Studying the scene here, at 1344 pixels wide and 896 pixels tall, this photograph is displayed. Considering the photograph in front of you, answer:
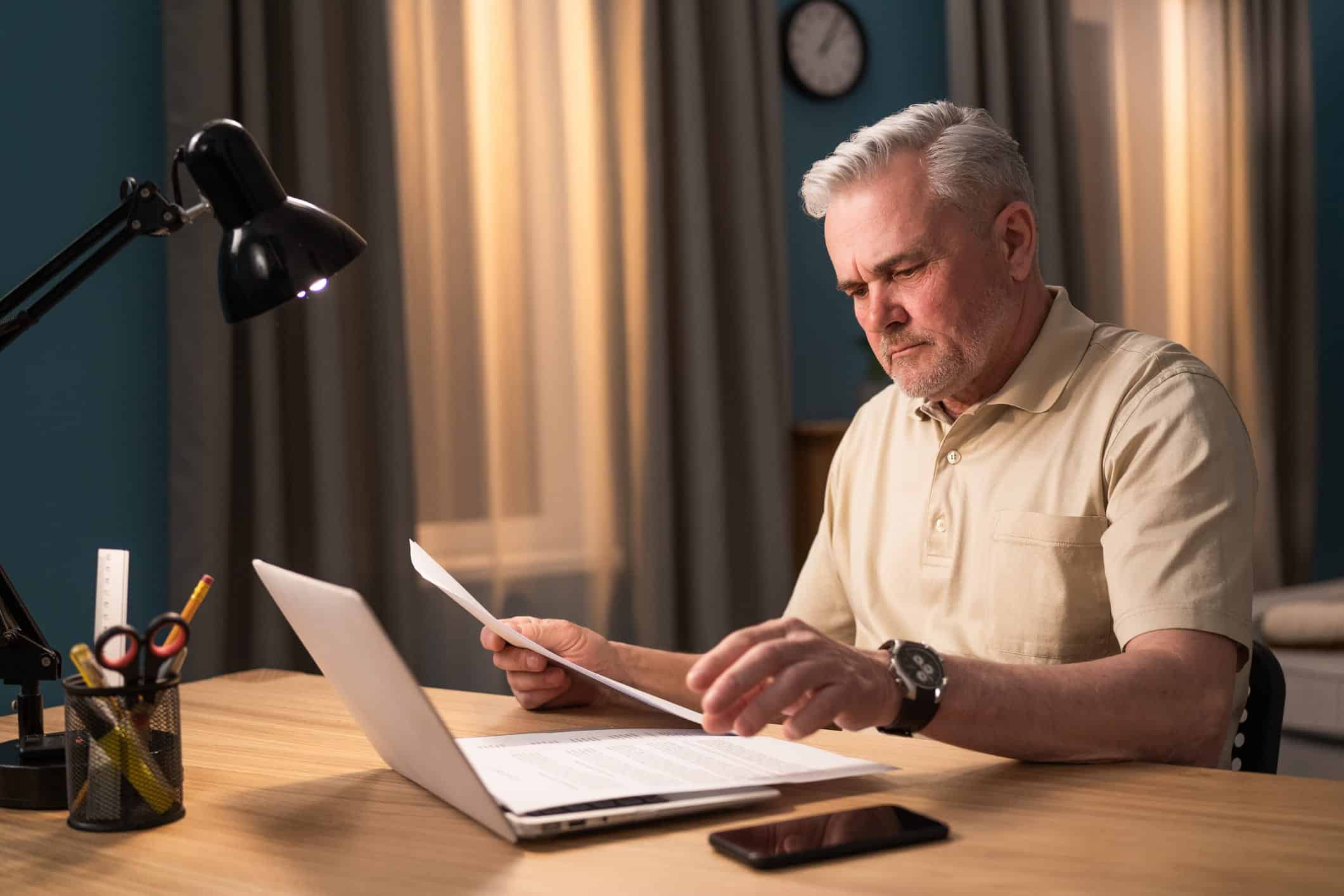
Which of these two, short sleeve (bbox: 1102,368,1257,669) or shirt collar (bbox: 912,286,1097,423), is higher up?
shirt collar (bbox: 912,286,1097,423)

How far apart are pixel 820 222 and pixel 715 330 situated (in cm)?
68

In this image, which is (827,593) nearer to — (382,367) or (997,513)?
(997,513)

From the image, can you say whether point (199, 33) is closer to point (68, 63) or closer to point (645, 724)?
point (68, 63)

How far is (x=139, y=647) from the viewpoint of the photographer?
3.06 ft

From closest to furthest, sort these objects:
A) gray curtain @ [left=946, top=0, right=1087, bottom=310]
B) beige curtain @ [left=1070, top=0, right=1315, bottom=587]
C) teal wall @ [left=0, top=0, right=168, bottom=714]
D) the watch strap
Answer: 1. the watch strap
2. teal wall @ [left=0, top=0, right=168, bottom=714]
3. gray curtain @ [left=946, top=0, right=1087, bottom=310]
4. beige curtain @ [left=1070, top=0, right=1315, bottom=587]

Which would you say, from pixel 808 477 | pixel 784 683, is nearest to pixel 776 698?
pixel 784 683

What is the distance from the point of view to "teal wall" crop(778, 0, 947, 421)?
3.76 meters

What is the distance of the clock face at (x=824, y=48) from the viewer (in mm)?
3715

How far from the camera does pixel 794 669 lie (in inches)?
36.3

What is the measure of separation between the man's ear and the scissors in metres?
1.11

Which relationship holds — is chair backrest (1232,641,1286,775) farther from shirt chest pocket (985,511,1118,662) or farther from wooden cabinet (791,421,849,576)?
wooden cabinet (791,421,849,576)

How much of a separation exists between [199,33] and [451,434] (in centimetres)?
97

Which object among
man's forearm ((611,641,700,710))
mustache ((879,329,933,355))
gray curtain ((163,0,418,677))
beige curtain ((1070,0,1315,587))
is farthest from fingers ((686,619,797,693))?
beige curtain ((1070,0,1315,587))

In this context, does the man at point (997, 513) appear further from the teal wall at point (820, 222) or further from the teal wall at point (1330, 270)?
the teal wall at point (1330, 270)
